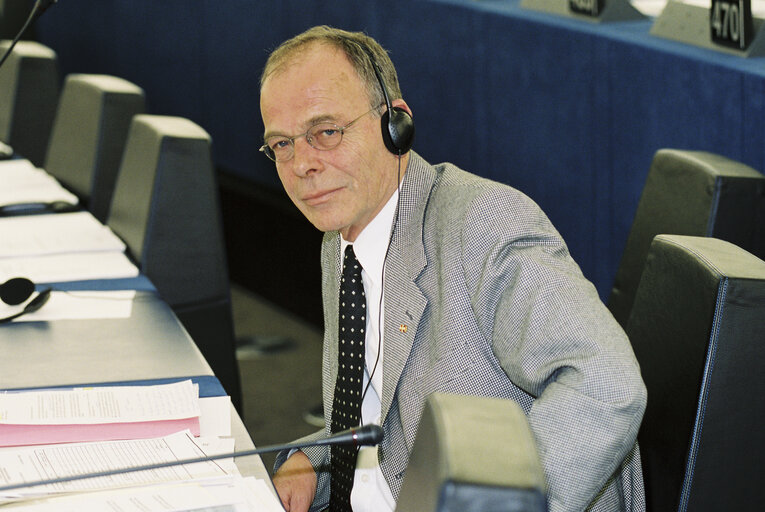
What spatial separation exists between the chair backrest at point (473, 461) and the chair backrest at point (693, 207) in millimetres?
1135

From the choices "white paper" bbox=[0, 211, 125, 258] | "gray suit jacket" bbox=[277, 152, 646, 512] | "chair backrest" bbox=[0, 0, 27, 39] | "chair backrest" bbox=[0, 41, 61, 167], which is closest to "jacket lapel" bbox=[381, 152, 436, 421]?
"gray suit jacket" bbox=[277, 152, 646, 512]

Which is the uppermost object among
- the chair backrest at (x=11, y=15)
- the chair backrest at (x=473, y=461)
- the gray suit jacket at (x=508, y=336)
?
the chair backrest at (x=473, y=461)

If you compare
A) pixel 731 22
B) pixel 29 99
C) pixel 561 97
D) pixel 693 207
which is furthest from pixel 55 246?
pixel 29 99

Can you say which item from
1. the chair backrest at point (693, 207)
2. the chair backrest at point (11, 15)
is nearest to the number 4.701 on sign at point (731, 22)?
the chair backrest at point (693, 207)

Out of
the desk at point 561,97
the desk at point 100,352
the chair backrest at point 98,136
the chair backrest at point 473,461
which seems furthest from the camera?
the chair backrest at point 98,136

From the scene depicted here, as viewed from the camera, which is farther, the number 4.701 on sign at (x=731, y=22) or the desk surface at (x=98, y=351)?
the number 4.701 on sign at (x=731, y=22)

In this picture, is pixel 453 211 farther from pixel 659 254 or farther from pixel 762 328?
pixel 762 328

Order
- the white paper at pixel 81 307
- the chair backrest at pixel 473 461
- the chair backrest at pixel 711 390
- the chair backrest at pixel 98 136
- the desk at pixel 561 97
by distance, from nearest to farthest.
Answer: the chair backrest at pixel 473 461, the chair backrest at pixel 711 390, the white paper at pixel 81 307, the desk at pixel 561 97, the chair backrest at pixel 98 136

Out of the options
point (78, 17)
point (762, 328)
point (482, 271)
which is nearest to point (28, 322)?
point (482, 271)

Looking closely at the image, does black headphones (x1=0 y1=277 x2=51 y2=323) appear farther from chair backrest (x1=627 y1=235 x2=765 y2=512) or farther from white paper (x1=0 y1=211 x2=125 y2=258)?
chair backrest (x1=627 y1=235 x2=765 y2=512)

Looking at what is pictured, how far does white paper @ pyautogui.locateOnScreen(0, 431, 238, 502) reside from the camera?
142 cm

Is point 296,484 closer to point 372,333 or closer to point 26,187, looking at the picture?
point 372,333

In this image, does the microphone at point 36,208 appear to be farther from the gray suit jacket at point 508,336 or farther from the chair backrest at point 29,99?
the gray suit jacket at point 508,336

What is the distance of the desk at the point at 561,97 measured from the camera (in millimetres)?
2820
